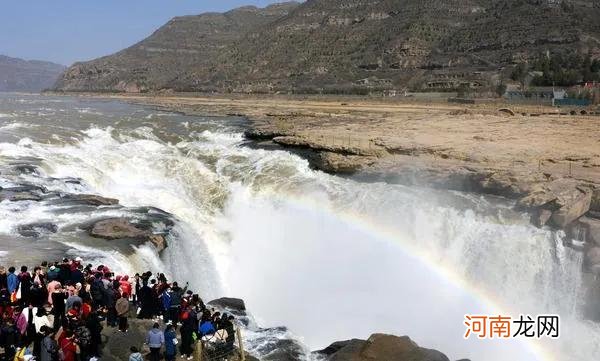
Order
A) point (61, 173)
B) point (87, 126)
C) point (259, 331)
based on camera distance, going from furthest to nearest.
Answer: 1. point (87, 126)
2. point (61, 173)
3. point (259, 331)

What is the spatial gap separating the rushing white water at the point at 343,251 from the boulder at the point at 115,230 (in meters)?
0.80

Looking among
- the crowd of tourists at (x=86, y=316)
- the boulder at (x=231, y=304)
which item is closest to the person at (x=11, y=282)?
the crowd of tourists at (x=86, y=316)

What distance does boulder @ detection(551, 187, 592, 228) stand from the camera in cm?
1895

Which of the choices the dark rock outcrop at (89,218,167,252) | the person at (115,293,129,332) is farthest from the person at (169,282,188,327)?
the dark rock outcrop at (89,218,167,252)

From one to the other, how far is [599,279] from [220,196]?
52.0 ft

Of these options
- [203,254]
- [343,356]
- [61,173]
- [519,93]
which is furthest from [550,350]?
[519,93]

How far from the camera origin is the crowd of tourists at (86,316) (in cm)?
932

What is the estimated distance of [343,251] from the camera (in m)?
21.6

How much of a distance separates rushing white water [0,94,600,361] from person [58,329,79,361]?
18.6ft

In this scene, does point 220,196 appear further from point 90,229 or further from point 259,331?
point 259,331

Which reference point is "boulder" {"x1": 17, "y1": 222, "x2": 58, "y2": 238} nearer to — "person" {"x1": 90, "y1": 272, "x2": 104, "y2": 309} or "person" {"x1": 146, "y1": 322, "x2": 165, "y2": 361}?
"person" {"x1": 90, "y1": 272, "x2": 104, "y2": 309}

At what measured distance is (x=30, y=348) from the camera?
32.4 feet

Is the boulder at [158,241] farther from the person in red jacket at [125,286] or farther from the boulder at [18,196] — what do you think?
the boulder at [18,196]

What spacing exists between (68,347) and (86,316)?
958 mm
